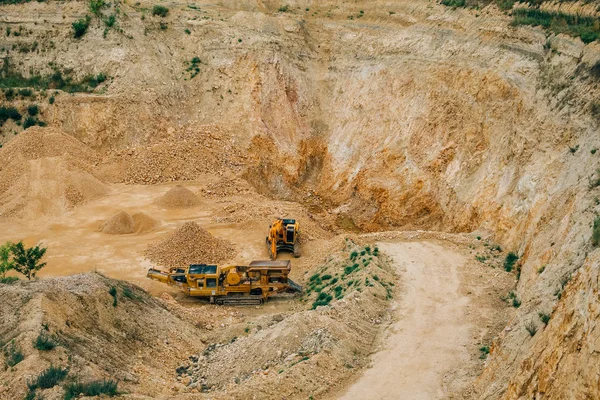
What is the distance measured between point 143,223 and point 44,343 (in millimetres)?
16696

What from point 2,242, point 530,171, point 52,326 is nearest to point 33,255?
point 2,242

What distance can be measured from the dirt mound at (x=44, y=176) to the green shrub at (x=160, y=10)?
13184mm

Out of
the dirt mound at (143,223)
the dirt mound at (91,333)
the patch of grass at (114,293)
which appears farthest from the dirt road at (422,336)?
the dirt mound at (143,223)

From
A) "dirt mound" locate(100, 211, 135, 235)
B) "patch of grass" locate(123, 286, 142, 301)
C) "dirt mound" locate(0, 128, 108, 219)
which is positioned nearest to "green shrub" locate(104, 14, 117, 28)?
"dirt mound" locate(0, 128, 108, 219)

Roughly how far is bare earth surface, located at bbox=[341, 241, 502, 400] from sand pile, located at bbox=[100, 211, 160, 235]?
13084mm

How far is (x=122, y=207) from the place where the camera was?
3120cm

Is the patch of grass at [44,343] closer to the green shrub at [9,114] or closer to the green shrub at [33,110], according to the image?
the green shrub at [33,110]

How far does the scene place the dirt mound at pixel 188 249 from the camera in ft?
82.9

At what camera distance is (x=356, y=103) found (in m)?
37.6

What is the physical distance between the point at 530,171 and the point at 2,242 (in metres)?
24.8

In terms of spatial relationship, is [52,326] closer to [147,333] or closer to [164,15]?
[147,333]

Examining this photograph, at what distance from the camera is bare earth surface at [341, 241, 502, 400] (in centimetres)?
1384

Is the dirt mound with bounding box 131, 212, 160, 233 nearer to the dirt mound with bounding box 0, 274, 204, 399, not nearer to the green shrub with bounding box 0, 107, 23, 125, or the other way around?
the dirt mound with bounding box 0, 274, 204, 399

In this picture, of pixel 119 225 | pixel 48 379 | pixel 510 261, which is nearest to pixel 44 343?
pixel 48 379
